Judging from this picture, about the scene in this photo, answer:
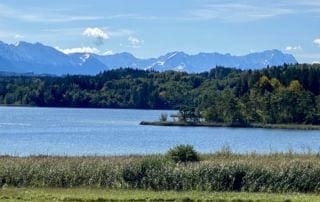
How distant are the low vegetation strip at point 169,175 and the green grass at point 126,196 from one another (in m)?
A: 1.85

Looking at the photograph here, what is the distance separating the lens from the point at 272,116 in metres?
147

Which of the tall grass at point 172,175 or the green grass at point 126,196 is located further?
the tall grass at point 172,175

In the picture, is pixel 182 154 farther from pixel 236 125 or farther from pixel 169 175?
pixel 236 125

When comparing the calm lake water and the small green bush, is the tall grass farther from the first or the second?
the calm lake water

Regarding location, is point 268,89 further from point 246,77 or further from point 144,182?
point 144,182

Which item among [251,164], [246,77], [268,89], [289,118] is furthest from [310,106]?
[251,164]

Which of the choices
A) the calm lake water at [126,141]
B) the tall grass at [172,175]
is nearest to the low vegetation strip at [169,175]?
the tall grass at [172,175]

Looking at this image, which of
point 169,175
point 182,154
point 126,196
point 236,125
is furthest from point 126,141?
point 236,125

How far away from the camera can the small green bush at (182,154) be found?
123 feet

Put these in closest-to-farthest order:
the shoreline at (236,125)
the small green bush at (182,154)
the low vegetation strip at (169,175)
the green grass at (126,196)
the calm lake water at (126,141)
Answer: the green grass at (126,196) → the low vegetation strip at (169,175) → the small green bush at (182,154) → the calm lake water at (126,141) → the shoreline at (236,125)

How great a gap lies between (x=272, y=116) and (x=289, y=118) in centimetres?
342

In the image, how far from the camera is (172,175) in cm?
3322

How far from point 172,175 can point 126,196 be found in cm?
517

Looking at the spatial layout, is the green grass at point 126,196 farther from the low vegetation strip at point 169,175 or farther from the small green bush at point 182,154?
the small green bush at point 182,154
